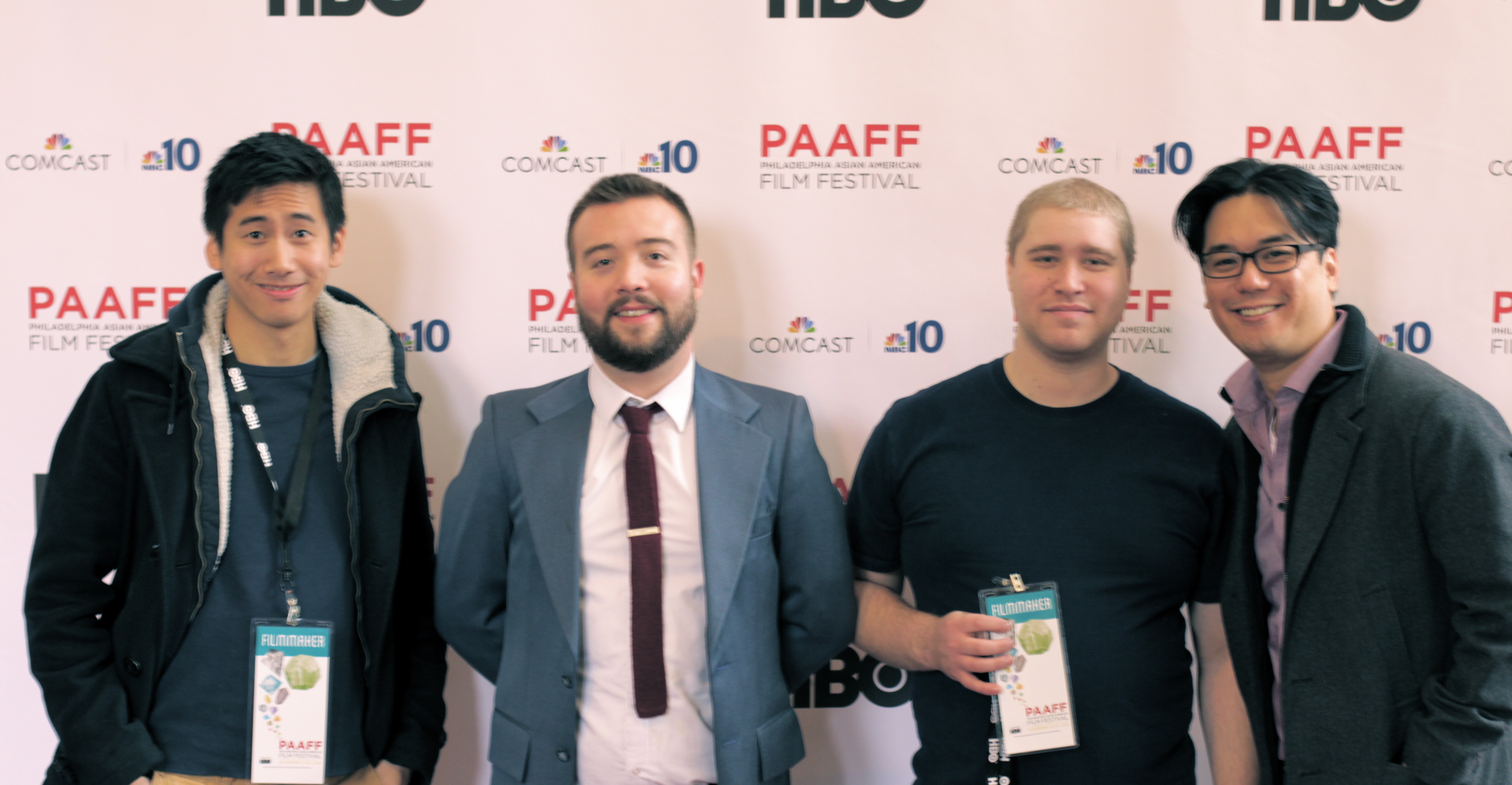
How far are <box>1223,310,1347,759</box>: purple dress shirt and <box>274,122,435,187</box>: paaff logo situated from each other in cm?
231

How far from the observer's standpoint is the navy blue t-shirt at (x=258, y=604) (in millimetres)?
1965

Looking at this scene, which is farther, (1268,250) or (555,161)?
(555,161)

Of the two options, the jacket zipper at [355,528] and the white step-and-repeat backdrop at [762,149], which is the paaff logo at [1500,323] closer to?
the white step-and-repeat backdrop at [762,149]

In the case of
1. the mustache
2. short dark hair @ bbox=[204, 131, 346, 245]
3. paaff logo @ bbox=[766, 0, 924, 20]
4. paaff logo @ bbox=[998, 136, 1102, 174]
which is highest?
paaff logo @ bbox=[766, 0, 924, 20]

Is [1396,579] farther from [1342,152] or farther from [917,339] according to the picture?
[1342,152]

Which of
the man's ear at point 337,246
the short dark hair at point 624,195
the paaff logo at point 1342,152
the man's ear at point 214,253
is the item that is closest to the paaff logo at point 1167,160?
the paaff logo at point 1342,152

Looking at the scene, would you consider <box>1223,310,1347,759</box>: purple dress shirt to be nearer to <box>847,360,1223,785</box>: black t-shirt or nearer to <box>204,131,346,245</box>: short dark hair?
<box>847,360,1223,785</box>: black t-shirt

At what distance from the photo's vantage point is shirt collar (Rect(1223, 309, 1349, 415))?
1919mm

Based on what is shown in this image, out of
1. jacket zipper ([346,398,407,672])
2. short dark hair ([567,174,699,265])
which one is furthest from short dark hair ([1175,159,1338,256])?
jacket zipper ([346,398,407,672])

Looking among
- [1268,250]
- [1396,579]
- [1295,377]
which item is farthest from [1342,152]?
[1396,579]

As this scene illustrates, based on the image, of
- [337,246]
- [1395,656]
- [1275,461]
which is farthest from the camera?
[337,246]

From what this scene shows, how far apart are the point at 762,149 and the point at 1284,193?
1369mm

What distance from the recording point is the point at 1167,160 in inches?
103

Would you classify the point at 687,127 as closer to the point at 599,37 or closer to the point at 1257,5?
the point at 599,37
